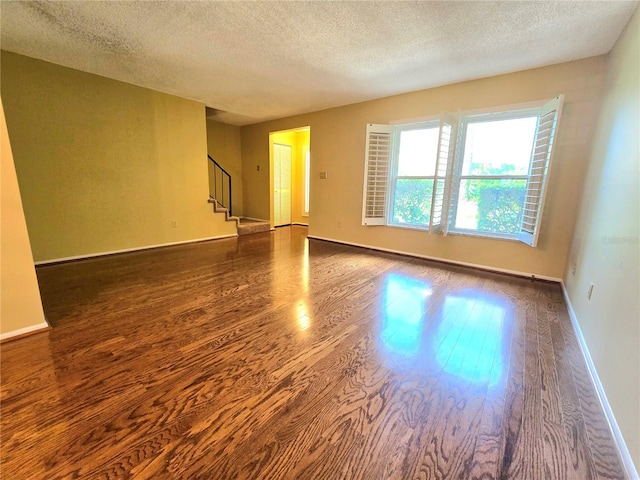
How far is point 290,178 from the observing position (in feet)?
23.5

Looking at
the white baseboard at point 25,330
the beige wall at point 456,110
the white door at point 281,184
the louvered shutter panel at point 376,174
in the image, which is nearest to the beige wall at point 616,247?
the beige wall at point 456,110

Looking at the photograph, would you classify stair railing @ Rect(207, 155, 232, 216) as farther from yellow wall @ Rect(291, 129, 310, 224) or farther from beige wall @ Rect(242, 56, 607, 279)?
yellow wall @ Rect(291, 129, 310, 224)

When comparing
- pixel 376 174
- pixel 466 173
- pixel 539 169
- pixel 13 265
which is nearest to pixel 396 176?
pixel 376 174

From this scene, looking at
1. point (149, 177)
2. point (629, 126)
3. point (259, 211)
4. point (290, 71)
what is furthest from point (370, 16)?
point (259, 211)

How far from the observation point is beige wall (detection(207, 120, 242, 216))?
20.8ft

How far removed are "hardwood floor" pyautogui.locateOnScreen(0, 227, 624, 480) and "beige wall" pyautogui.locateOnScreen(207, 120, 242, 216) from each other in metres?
4.37

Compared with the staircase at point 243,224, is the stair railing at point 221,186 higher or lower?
higher

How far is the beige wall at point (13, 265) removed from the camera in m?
1.79

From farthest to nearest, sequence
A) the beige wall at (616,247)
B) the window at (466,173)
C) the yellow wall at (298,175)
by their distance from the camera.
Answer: the yellow wall at (298,175) < the window at (466,173) < the beige wall at (616,247)

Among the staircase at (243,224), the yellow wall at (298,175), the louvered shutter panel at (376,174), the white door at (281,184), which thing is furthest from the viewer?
the yellow wall at (298,175)

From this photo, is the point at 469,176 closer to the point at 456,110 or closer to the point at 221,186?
the point at 456,110

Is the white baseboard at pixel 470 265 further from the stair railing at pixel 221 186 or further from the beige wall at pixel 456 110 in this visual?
the stair railing at pixel 221 186

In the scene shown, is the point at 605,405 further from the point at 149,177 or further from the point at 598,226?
the point at 149,177

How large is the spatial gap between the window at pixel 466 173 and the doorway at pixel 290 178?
9.26ft
